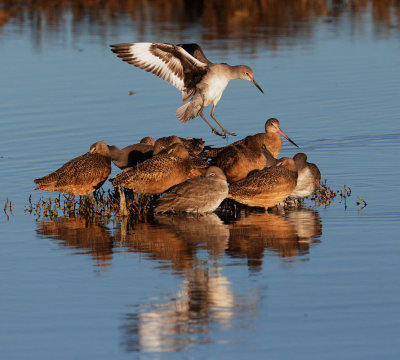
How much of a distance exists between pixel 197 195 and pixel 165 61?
11.7 feet

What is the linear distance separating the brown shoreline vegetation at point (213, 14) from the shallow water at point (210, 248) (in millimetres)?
6251

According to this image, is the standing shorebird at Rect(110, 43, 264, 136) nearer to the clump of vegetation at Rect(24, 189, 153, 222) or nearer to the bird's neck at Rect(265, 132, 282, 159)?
the bird's neck at Rect(265, 132, 282, 159)

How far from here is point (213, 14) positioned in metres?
28.4

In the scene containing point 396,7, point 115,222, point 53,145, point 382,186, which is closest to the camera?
point 115,222

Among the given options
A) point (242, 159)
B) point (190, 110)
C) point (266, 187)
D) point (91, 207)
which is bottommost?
point (91, 207)

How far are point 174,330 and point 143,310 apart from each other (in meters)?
0.49

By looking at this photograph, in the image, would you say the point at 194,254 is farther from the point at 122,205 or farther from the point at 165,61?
the point at 165,61

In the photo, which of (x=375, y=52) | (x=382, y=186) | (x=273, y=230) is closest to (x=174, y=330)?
(x=273, y=230)

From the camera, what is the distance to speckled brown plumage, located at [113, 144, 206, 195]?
10.1 m

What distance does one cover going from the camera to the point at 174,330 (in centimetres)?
644

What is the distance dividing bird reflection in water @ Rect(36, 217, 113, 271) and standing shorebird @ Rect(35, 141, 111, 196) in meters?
0.41

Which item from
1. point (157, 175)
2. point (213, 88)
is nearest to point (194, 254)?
point (157, 175)

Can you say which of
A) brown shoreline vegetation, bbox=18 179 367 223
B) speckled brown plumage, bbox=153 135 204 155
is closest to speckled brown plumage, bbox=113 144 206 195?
brown shoreline vegetation, bbox=18 179 367 223

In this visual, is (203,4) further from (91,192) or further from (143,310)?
(143,310)
